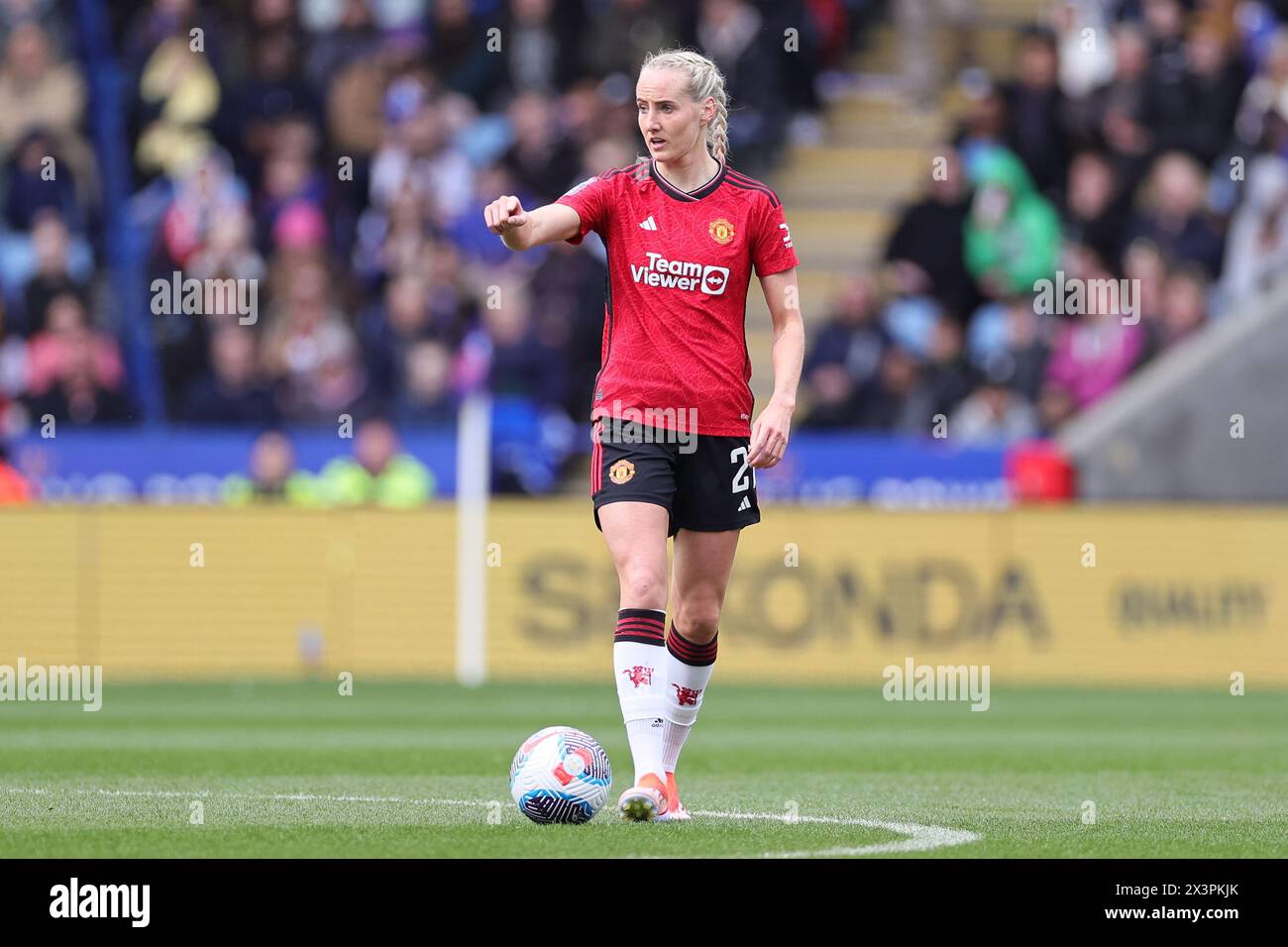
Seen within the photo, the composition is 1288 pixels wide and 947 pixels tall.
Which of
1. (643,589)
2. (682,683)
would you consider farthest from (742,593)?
(643,589)

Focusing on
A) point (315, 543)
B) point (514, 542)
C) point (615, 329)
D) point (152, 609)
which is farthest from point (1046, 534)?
point (615, 329)

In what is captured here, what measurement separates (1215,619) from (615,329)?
994 cm

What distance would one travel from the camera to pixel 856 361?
1889cm

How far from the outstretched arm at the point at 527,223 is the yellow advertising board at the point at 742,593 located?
9.24 metres

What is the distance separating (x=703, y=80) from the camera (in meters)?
8.03

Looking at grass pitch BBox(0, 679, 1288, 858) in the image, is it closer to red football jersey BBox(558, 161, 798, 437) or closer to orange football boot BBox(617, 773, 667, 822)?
orange football boot BBox(617, 773, 667, 822)

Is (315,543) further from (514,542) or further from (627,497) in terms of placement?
(627,497)

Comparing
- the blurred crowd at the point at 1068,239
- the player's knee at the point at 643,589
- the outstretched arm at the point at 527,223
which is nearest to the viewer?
the outstretched arm at the point at 527,223

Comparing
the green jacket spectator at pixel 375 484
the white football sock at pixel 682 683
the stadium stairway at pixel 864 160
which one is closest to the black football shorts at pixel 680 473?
the white football sock at pixel 682 683

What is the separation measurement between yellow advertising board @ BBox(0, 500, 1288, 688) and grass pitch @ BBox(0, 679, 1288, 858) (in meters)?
0.68

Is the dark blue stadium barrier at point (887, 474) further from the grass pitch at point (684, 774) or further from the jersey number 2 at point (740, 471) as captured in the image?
the jersey number 2 at point (740, 471)

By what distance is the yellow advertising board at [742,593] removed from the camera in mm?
17062

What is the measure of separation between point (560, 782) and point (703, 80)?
234 cm

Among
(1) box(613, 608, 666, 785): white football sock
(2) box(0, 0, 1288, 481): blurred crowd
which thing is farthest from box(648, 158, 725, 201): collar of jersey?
(2) box(0, 0, 1288, 481): blurred crowd
